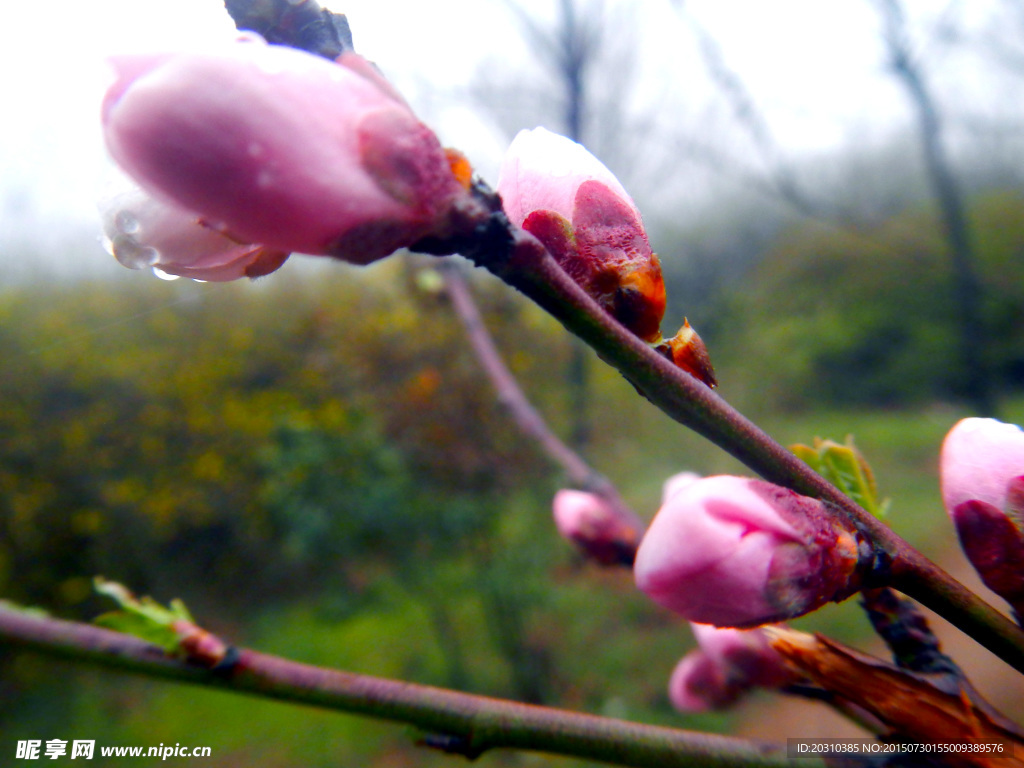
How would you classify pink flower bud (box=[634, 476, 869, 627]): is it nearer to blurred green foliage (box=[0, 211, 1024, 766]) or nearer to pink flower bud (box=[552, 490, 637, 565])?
pink flower bud (box=[552, 490, 637, 565])

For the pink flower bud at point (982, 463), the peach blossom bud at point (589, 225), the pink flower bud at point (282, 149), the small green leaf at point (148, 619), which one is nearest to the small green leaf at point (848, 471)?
the pink flower bud at point (982, 463)

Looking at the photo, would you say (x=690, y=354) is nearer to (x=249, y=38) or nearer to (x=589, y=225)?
(x=589, y=225)

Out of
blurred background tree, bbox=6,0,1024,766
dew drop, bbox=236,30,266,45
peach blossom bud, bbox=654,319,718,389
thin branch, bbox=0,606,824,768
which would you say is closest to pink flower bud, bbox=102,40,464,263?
dew drop, bbox=236,30,266,45

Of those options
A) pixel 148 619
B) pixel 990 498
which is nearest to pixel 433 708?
pixel 148 619

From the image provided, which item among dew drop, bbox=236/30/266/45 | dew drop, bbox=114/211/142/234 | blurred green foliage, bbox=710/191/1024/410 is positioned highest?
blurred green foliage, bbox=710/191/1024/410

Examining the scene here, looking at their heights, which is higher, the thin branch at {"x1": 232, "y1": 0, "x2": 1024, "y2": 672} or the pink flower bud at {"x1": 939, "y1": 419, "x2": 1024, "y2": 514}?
the pink flower bud at {"x1": 939, "y1": 419, "x2": 1024, "y2": 514}

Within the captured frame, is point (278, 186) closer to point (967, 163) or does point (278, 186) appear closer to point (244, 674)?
point (244, 674)
